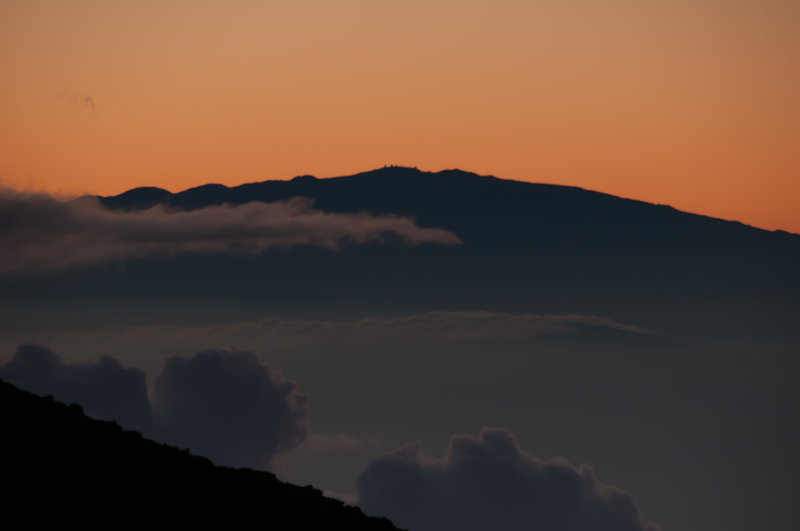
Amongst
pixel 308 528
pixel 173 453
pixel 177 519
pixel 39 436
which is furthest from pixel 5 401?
pixel 308 528

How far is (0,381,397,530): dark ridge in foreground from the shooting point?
60000mm

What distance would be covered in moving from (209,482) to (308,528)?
860 cm

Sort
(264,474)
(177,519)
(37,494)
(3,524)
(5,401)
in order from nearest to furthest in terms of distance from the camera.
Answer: (3,524), (37,494), (177,519), (5,401), (264,474)

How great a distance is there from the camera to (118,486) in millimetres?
66062

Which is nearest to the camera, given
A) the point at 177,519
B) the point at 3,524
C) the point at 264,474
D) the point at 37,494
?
the point at 3,524

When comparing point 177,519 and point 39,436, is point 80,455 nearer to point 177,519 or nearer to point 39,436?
point 39,436

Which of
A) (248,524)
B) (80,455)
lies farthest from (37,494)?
(248,524)

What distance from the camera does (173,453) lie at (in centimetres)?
7744

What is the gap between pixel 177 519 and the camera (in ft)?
211

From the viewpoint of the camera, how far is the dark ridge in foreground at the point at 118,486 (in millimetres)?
60000

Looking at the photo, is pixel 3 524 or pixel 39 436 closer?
pixel 3 524

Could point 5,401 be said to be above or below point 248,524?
above

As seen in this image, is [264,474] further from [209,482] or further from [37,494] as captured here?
[37,494]

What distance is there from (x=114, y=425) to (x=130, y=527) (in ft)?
62.7
